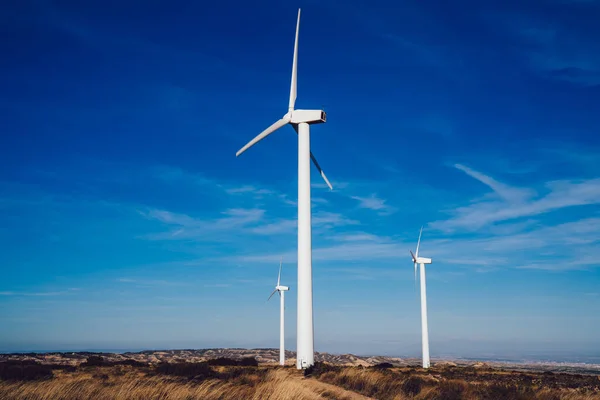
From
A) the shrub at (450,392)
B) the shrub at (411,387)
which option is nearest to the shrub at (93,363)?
the shrub at (411,387)

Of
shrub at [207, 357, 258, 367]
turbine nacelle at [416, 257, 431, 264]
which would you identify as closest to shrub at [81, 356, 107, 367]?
shrub at [207, 357, 258, 367]

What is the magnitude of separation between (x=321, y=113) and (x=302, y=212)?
7.58m

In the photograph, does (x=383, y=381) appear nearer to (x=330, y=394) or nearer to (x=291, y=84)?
(x=330, y=394)

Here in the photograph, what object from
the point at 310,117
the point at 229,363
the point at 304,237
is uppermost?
the point at 310,117

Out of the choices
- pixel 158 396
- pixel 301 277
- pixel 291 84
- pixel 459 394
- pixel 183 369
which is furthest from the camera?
pixel 291 84

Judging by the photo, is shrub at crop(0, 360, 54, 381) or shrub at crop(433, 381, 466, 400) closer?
shrub at crop(433, 381, 466, 400)

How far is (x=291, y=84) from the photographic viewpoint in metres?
36.2

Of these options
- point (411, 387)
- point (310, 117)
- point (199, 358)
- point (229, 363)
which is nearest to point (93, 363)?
A: point (229, 363)

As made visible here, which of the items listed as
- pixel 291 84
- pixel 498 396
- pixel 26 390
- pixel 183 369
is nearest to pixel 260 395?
pixel 26 390

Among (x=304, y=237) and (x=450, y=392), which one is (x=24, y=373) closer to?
(x=304, y=237)

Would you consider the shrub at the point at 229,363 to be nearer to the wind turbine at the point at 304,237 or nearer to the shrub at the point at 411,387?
the wind turbine at the point at 304,237

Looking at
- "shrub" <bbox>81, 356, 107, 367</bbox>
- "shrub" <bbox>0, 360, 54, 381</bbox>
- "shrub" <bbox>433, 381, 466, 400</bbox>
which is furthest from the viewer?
"shrub" <bbox>81, 356, 107, 367</bbox>

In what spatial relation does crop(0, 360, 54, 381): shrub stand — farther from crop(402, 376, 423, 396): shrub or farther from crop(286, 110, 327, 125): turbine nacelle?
crop(286, 110, 327, 125): turbine nacelle

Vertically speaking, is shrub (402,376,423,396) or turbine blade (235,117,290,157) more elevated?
A: turbine blade (235,117,290,157)
